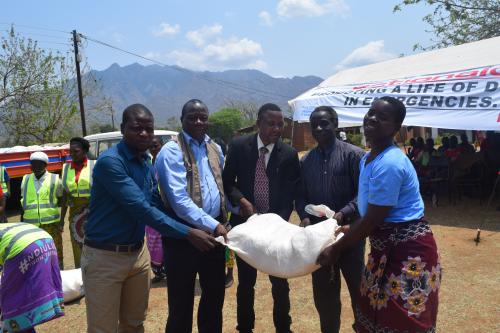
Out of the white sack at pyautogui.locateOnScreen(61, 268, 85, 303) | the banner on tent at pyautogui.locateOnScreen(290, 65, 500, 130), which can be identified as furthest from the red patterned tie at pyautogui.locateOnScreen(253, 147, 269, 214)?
the banner on tent at pyautogui.locateOnScreen(290, 65, 500, 130)

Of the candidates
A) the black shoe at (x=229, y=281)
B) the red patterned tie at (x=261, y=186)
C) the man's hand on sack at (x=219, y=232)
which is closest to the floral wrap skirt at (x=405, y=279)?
the man's hand on sack at (x=219, y=232)

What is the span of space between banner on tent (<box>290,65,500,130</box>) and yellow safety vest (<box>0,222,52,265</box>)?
584 cm

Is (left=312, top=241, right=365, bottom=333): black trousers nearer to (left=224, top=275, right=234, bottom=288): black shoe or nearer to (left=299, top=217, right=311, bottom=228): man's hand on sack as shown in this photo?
(left=299, top=217, right=311, bottom=228): man's hand on sack

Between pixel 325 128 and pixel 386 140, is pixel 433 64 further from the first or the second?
pixel 386 140

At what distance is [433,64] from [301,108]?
121 inches

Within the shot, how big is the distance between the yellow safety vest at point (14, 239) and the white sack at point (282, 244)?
99 cm

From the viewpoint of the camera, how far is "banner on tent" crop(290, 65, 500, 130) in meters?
6.38

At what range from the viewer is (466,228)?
6.68 metres

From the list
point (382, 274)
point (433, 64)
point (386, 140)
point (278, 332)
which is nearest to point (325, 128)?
point (386, 140)

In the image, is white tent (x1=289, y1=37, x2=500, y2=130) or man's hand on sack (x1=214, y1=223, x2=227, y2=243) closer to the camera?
man's hand on sack (x1=214, y1=223, x2=227, y2=243)

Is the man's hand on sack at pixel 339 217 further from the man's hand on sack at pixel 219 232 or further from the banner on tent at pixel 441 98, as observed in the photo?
the banner on tent at pixel 441 98

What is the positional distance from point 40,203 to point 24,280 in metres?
2.72

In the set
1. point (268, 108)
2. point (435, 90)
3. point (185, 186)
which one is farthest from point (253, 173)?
point (435, 90)

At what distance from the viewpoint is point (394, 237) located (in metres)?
1.98
